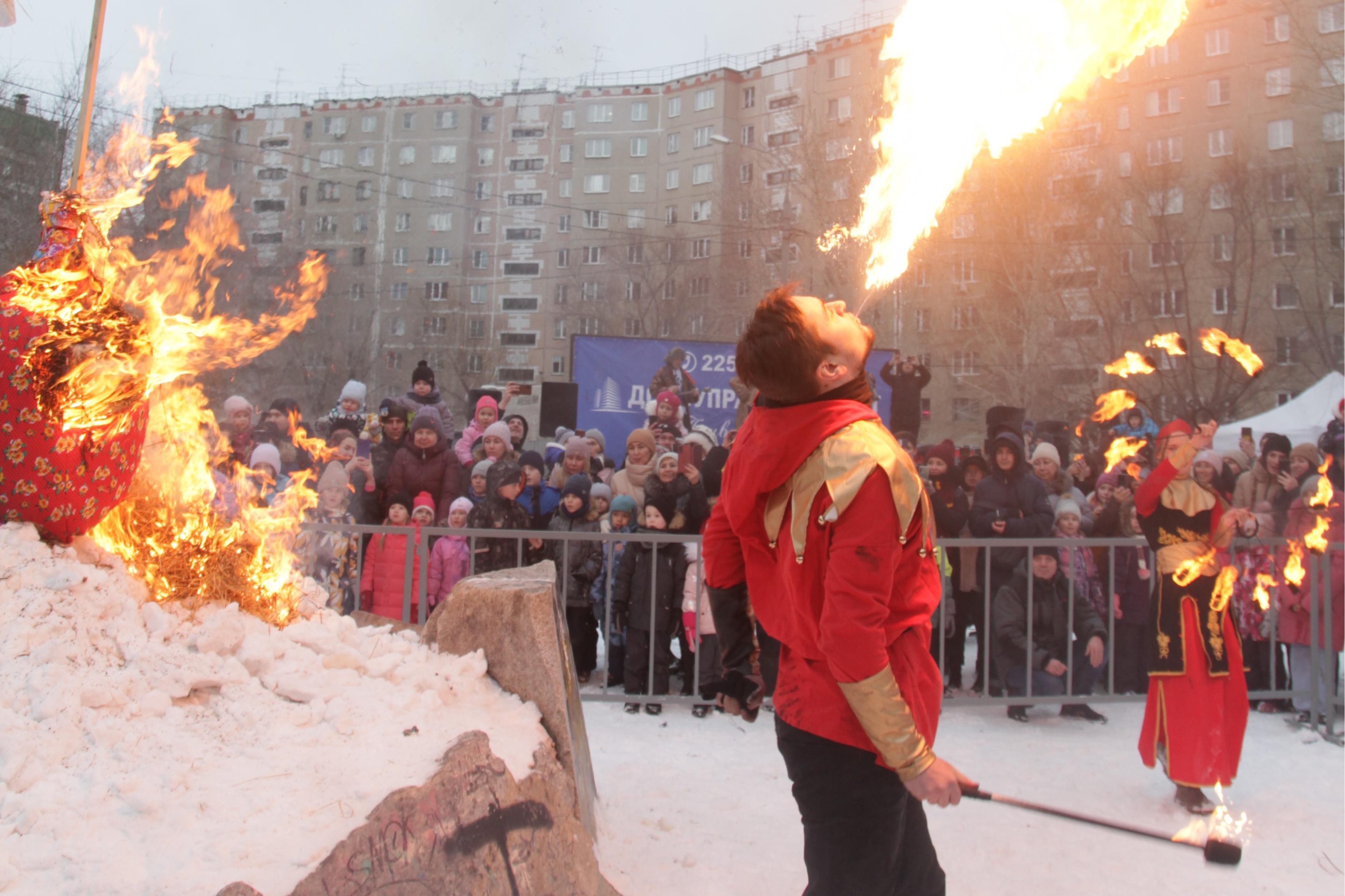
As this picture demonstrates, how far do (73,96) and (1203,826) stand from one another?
14.1 meters

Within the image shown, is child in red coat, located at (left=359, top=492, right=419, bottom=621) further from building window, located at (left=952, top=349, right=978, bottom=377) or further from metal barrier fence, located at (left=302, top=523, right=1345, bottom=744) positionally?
building window, located at (left=952, top=349, right=978, bottom=377)

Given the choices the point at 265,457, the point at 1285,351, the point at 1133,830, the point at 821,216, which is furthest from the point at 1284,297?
the point at 1133,830

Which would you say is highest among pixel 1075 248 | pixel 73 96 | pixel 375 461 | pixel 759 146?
pixel 759 146

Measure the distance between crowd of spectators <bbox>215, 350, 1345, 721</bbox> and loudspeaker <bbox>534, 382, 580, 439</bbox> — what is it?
272cm

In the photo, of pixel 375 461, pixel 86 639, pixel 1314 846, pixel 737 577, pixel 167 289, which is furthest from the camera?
pixel 375 461

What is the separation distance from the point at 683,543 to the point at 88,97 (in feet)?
14.0

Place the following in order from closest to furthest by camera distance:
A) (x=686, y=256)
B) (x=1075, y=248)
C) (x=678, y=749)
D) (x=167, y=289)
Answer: (x=167, y=289)
(x=678, y=749)
(x=1075, y=248)
(x=686, y=256)

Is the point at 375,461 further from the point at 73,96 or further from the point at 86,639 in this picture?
the point at 73,96

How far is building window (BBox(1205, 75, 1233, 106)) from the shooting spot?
25.7 m

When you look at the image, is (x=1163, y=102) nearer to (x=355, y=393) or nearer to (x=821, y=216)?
(x=821, y=216)

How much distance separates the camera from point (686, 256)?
3469 cm

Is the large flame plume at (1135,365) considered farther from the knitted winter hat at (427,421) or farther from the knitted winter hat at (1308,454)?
the knitted winter hat at (427,421)

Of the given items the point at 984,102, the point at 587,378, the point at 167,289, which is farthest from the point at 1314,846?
the point at 587,378

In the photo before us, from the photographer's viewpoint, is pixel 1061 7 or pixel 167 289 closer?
pixel 167 289
